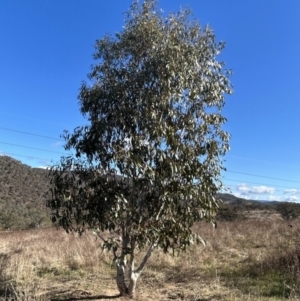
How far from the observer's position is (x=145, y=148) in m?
7.17

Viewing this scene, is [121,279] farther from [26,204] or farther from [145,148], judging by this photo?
[26,204]

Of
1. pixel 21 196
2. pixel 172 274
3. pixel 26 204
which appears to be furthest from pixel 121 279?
pixel 21 196

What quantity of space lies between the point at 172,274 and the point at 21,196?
4518cm

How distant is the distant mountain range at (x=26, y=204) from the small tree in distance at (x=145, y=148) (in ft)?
93.8

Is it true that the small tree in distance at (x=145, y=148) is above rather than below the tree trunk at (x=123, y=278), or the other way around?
above

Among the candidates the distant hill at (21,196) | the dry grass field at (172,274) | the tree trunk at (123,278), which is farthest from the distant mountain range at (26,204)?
the tree trunk at (123,278)

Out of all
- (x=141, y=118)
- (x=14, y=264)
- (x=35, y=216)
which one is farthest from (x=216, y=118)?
(x=35, y=216)

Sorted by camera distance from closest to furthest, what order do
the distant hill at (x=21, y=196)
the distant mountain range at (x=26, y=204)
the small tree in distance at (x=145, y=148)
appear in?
the small tree in distance at (x=145, y=148), the distant mountain range at (x=26, y=204), the distant hill at (x=21, y=196)

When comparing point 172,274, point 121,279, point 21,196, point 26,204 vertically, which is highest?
point 21,196

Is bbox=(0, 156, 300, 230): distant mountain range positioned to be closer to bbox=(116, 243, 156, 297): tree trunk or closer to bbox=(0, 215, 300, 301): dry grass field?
bbox=(0, 215, 300, 301): dry grass field

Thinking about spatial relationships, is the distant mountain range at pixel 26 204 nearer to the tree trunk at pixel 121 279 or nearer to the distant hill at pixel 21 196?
the distant hill at pixel 21 196

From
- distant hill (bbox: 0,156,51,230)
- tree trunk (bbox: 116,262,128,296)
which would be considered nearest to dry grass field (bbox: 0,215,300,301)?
tree trunk (bbox: 116,262,128,296)

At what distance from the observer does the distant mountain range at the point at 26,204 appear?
42312 mm

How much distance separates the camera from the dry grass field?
791cm
